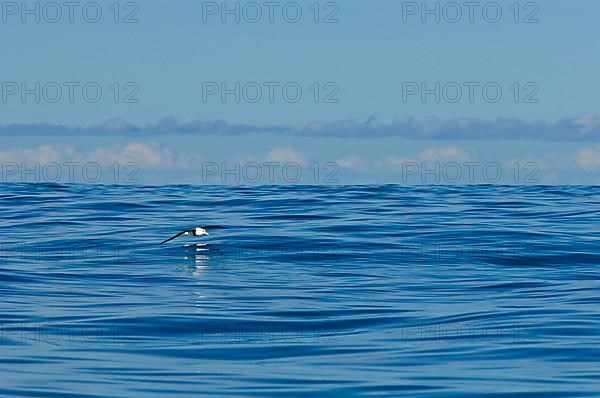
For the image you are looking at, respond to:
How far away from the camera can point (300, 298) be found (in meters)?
32.2

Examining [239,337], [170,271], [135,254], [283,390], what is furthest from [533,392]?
[135,254]

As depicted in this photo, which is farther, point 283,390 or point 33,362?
point 33,362

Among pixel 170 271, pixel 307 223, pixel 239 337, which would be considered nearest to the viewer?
pixel 239 337

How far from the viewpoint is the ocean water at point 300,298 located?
20406 mm

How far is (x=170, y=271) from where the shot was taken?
124 ft

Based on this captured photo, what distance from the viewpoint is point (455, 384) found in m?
19.6

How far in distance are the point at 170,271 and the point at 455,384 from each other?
1935 centimetres

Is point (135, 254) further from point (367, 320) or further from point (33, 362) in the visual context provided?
point (33, 362)

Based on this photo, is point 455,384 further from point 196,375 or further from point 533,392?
point 196,375

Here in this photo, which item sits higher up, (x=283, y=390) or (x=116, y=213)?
(x=116, y=213)

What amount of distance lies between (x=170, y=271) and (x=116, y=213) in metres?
17.9

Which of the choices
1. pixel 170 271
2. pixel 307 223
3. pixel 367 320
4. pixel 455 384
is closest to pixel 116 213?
pixel 307 223

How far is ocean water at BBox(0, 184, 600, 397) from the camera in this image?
20.4 m

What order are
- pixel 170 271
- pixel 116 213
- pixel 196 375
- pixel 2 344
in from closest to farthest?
pixel 196 375 < pixel 2 344 < pixel 170 271 < pixel 116 213
